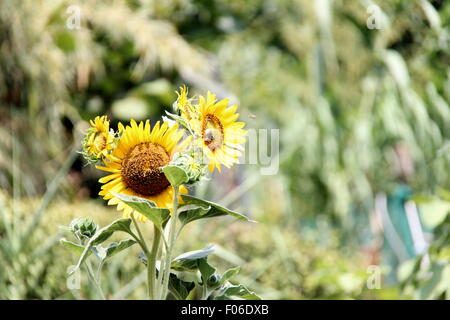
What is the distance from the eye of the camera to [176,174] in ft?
1.40

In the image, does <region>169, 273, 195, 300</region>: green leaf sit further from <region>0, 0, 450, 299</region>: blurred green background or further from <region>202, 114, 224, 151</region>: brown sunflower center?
<region>0, 0, 450, 299</region>: blurred green background

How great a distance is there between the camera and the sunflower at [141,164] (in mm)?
461

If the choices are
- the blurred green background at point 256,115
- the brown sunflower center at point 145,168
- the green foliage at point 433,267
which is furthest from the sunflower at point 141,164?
the blurred green background at point 256,115

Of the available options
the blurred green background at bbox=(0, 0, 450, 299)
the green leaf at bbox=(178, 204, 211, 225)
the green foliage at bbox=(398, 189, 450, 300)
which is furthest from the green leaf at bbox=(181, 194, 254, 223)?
the blurred green background at bbox=(0, 0, 450, 299)

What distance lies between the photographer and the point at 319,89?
2.00 meters

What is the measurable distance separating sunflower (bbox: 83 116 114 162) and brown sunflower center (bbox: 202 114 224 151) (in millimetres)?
71

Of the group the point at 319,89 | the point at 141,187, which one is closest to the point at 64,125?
the point at 319,89

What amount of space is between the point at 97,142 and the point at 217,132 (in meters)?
0.09

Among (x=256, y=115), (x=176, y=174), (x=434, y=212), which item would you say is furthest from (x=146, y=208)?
(x=256, y=115)

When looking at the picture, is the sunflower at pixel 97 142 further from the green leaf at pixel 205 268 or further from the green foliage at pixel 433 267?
the green foliage at pixel 433 267

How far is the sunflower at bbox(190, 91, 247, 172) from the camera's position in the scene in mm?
452

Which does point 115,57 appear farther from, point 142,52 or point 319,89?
point 319,89

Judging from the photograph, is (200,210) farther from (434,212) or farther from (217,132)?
(434,212)
